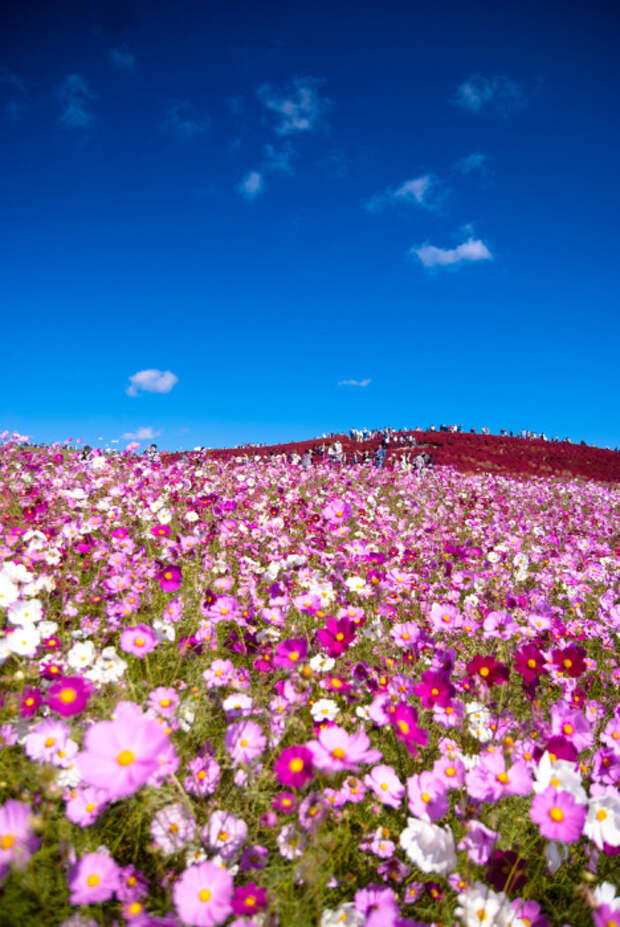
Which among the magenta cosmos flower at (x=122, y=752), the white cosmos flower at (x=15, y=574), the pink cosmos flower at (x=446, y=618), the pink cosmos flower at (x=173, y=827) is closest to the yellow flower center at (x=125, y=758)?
the magenta cosmos flower at (x=122, y=752)

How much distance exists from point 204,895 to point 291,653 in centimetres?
81

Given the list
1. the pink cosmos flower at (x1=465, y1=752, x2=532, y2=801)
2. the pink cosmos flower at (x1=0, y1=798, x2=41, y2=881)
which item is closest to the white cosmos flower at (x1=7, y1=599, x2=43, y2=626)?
the pink cosmos flower at (x1=0, y1=798, x2=41, y2=881)

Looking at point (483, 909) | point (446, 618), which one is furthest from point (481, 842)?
point (446, 618)

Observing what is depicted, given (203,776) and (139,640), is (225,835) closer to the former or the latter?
(203,776)

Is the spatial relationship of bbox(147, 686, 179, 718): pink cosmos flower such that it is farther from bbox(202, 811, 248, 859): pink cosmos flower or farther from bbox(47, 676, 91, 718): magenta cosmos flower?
bbox(202, 811, 248, 859): pink cosmos flower

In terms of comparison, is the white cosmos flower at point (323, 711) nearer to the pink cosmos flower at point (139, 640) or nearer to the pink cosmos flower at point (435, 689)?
the pink cosmos flower at point (435, 689)

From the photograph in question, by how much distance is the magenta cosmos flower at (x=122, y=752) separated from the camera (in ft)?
3.21

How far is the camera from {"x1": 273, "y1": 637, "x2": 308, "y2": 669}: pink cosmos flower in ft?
5.95

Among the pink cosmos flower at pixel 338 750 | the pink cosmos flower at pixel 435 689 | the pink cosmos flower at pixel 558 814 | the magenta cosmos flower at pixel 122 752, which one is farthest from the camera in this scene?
the pink cosmos flower at pixel 435 689

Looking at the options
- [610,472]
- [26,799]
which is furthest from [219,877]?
[610,472]

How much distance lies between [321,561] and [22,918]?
2912mm

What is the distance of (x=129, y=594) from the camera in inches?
103

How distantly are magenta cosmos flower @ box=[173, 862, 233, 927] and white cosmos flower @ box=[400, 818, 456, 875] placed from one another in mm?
534

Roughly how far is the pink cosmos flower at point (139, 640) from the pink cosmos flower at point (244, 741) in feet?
1.49
